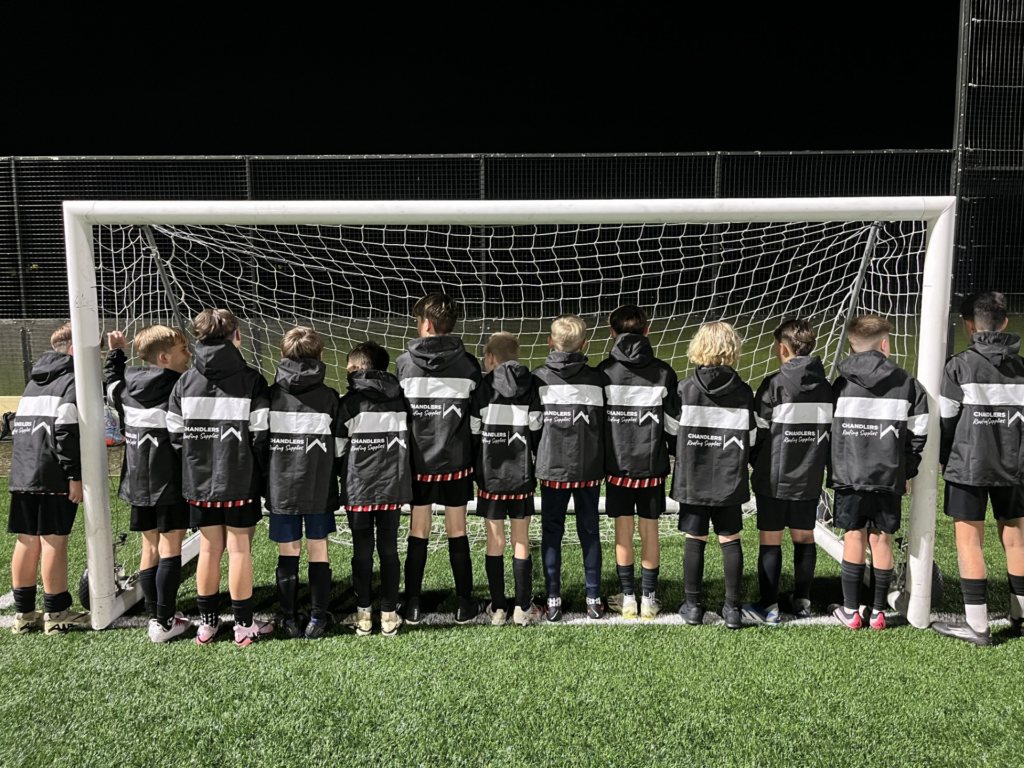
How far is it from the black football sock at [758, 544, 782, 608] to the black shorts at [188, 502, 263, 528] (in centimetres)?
256

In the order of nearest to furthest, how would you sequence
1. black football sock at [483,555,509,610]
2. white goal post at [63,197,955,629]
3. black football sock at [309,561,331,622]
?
white goal post at [63,197,955,629]
black football sock at [309,561,331,622]
black football sock at [483,555,509,610]

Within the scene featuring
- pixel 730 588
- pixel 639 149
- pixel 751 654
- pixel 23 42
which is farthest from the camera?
pixel 639 149

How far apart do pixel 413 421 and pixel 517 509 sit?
0.69m

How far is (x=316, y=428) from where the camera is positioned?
323cm

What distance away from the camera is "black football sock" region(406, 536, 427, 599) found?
356 cm

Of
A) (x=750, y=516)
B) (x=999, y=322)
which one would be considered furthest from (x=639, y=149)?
(x=999, y=322)

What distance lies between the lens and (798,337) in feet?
11.0

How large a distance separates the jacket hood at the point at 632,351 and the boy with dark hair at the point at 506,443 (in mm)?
461

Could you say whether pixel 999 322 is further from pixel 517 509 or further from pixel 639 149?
pixel 639 149

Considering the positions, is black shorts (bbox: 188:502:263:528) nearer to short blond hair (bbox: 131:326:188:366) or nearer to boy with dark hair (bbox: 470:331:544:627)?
short blond hair (bbox: 131:326:188:366)

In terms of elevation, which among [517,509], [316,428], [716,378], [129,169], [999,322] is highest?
[129,169]

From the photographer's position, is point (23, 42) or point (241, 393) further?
point (23, 42)

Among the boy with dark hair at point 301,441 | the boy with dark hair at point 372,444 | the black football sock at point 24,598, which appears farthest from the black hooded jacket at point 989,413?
the black football sock at point 24,598

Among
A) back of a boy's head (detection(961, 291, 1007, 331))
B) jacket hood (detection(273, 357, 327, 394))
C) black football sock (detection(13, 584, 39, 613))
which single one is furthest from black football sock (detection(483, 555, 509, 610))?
back of a boy's head (detection(961, 291, 1007, 331))
